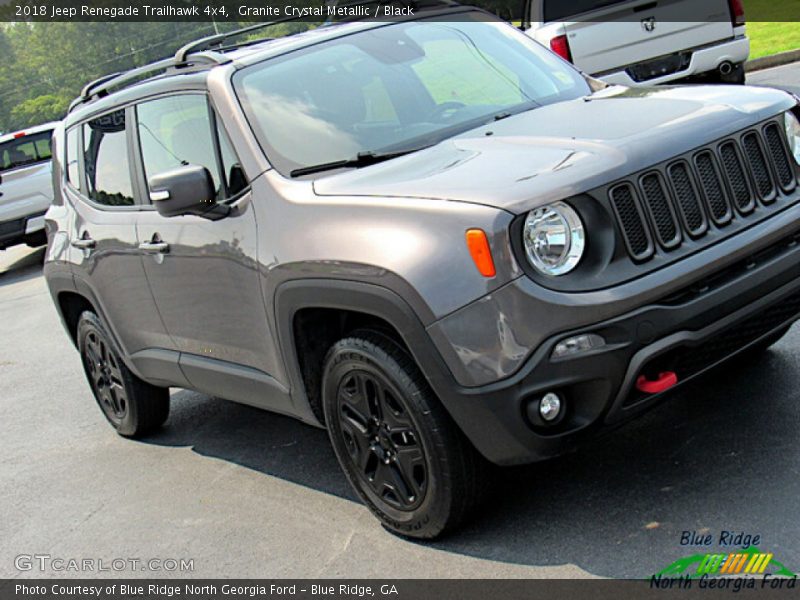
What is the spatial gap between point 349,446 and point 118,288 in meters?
1.98

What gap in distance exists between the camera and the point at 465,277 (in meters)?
3.70

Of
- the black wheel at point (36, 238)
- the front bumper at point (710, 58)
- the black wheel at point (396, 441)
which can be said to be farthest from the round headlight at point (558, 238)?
the black wheel at point (36, 238)

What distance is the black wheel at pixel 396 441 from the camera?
3986mm

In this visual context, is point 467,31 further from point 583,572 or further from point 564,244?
point 583,572

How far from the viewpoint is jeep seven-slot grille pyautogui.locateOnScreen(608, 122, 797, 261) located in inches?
149

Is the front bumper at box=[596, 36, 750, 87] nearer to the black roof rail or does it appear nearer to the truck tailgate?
the truck tailgate

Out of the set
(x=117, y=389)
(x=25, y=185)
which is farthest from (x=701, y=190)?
(x=25, y=185)

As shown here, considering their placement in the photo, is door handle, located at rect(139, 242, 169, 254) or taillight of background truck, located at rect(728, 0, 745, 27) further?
taillight of background truck, located at rect(728, 0, 745, 27)

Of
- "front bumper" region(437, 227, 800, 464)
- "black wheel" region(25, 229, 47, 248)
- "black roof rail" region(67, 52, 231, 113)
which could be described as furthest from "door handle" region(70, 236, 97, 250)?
"black wheel" region(25, 229, 47, 248)

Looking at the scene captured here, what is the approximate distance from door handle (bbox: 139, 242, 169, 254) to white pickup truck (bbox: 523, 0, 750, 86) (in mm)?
6474

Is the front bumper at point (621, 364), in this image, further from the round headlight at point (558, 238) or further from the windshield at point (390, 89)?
the windshield at point (390, 89)

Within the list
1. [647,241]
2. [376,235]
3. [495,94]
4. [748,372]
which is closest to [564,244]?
[647,241]

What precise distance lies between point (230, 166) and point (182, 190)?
0.30 meters

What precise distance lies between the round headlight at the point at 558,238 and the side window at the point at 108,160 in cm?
270
